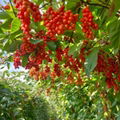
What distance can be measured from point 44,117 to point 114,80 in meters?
8.58

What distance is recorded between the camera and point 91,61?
1640mm

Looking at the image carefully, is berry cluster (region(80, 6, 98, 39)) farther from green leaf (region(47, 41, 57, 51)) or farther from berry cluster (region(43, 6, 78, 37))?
green leaf (region(47, 41, 57, 51))

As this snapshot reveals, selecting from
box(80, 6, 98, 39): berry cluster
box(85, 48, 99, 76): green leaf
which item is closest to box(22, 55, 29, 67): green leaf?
box(85, 48, 99, 76): green leaf

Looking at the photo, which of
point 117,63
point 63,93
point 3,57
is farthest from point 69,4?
point 63,93

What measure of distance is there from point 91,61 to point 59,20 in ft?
1.00

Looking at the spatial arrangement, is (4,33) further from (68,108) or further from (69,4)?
(68,108)

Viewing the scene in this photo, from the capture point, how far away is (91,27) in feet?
4.65

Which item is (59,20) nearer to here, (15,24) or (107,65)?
(15,24)

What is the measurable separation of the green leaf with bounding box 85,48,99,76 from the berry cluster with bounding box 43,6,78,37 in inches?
10.4

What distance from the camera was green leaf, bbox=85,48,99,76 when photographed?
1.61 metres

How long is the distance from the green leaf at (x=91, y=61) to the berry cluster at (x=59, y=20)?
0.26m

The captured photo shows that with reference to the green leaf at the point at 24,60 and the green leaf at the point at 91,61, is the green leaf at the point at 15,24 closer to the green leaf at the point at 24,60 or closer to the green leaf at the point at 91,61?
the green leaf at the point at 24,60

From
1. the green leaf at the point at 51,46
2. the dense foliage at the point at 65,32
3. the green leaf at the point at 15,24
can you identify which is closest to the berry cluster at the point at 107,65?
the dense foliage at the point at 65,32

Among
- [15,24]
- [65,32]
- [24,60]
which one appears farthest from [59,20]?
[24,60]
